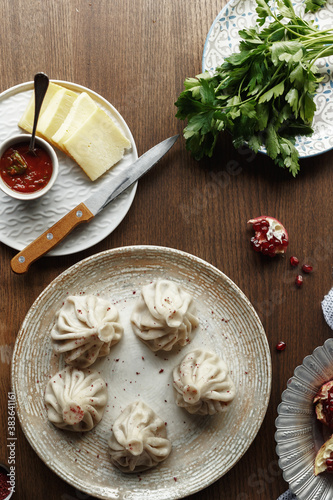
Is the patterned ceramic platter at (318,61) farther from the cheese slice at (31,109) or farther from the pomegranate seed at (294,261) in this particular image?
the cheese slice at (31,109)

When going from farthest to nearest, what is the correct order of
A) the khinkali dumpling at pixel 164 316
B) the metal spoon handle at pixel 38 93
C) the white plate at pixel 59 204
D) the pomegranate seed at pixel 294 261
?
the pomegranate seed at pixel 294 261, the white plate at pixel 59 204, the khinkali dumpling at pixel 164 316, the metal spoon handle at pixel 38 93

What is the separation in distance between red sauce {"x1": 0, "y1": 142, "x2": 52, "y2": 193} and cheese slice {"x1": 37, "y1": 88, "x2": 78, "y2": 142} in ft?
0.41

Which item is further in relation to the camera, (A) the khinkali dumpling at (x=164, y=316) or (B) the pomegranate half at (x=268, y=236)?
(B) the pomegranate half at (x=268, y=236)

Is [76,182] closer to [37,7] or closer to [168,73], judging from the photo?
[168,73]

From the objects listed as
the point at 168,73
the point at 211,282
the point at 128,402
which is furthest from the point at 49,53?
the point at 128,402

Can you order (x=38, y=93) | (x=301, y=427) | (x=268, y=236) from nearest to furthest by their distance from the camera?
(x=38, y=93) → (x=301, y=427) → (x=268, y=236)

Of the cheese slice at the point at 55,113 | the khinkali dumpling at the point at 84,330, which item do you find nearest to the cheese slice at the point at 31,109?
the cheese slice at the point at 55,113

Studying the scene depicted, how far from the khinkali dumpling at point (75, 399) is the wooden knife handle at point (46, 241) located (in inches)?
20.2

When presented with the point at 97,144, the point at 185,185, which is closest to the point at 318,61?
the point at 185,185

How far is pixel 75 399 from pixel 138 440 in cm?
32

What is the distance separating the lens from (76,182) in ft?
6.95

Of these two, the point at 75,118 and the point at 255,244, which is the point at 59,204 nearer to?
the point at 75,118

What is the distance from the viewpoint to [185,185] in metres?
2.21

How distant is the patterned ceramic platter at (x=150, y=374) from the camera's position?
6.66 ft
